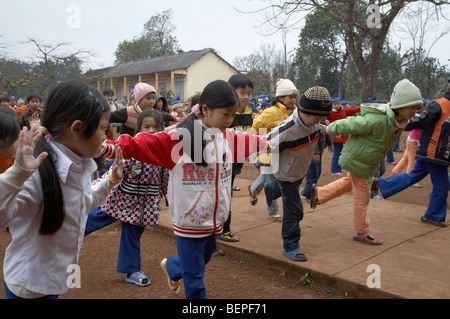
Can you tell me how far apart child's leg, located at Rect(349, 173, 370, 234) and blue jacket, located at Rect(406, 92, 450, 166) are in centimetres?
118

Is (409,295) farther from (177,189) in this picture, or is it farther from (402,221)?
(402,221)

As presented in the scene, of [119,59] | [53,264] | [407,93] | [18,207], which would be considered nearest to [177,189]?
[53,264]

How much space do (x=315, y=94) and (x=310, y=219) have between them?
2.08m

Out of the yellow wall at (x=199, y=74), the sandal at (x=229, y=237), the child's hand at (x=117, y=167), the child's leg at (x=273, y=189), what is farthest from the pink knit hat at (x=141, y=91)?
the yellow wall at (x=199, y=74)

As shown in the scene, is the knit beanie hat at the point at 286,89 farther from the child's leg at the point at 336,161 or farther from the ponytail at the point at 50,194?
the child's leg at the point at 336,161

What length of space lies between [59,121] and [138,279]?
82.9 inches

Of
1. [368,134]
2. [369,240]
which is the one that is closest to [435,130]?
[368,134]

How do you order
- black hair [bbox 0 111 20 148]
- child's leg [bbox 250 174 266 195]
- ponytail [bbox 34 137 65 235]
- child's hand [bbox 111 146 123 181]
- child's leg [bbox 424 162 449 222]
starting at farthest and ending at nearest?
1. child's leg [bbox 424 162 449 222]
2. child's leg [bbox 250 174 266 195]
3. black hair [bbox 0 111 20 148]
4. child's hand [bbox 111 146 123 181]
5. ponytail [bbox 34 137 65 235]

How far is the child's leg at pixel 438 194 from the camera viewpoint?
4844 millimetres

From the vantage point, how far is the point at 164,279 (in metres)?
3.61

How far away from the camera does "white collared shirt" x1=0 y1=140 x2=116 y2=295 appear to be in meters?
1.66

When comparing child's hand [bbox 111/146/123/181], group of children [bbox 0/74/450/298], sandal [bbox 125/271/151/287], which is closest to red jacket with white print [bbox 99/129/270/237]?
group of children [bbox 0/74/450/298]

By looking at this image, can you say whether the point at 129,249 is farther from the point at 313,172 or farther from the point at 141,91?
the point at 313,172
